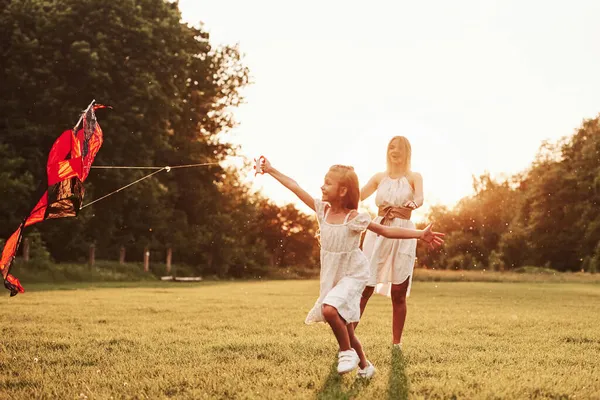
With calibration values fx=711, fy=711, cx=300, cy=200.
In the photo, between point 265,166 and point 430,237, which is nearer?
point 430,237

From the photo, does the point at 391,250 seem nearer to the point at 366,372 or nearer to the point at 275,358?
the point at 275,358

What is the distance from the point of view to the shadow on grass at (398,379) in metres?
5.19

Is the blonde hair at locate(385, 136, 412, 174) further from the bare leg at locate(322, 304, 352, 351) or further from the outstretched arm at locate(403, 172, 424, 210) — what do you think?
the bare leg at locate(322, 304, 352, 351)

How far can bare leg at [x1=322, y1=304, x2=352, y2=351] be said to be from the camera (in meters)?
5.67

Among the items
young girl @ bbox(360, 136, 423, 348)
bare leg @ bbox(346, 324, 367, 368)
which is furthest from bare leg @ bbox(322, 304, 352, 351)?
young girl @ bbox(360, 136, 423, 348)

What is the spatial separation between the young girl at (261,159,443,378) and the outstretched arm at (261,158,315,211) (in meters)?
0.11

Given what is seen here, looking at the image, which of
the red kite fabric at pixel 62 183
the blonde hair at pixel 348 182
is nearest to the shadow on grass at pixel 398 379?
the blonde hair at pixel 348 182

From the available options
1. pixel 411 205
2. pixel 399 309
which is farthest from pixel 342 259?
pixel 399 309

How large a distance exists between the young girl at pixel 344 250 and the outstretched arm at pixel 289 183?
11 cm

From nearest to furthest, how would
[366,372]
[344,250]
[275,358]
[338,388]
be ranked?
[338,388] < [366,372] < [344,250] < [275,358]

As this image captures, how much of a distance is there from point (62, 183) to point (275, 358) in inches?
106

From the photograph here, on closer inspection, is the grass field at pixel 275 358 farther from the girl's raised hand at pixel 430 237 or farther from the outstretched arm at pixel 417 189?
the outstretched arm at pixel 417 189

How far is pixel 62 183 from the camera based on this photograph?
6977 mm

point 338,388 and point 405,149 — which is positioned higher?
point 405,149
